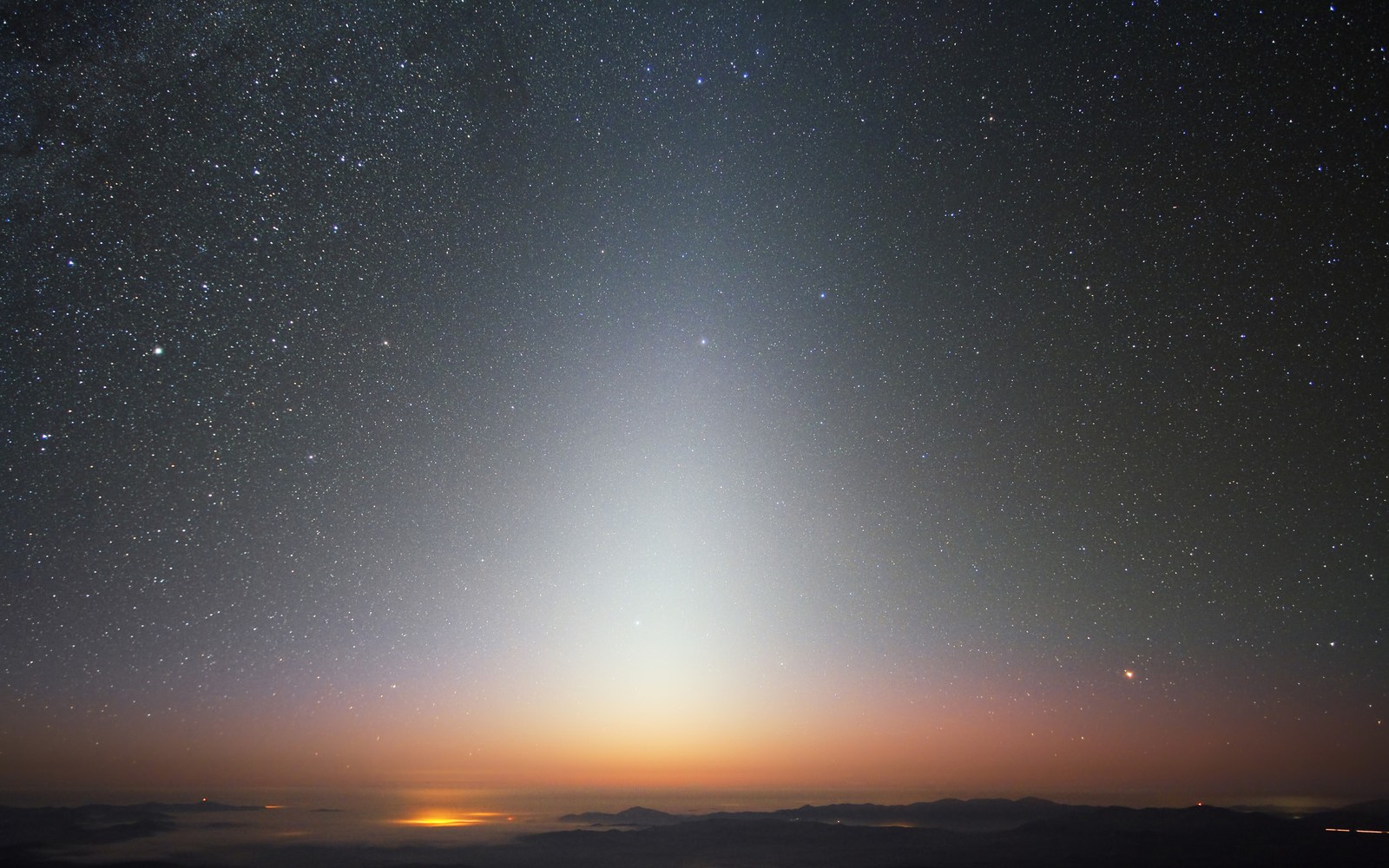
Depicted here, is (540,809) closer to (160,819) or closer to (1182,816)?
(160,819)

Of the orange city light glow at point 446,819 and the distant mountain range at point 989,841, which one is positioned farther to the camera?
the orange city light glow at point 446,819

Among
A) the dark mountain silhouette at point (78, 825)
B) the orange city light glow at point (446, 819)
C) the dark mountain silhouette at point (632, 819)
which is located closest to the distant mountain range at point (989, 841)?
the dark mountain silhouette at point (632, 819)

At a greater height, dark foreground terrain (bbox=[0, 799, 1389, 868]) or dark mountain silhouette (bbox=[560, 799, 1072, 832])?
dark foreground terrain (bbox=[0, 799, 1389, 868])

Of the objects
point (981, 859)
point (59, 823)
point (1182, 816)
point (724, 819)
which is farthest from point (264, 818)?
point (1182, 816)

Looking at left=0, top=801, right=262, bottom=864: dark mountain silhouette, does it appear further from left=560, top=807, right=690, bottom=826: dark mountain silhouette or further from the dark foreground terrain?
left=560, top=807, right=690, bottom=826: dark mountain silhouette

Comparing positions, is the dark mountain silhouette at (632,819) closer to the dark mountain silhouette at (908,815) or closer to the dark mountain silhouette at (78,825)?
the dark mountain silhouette at (908,815)

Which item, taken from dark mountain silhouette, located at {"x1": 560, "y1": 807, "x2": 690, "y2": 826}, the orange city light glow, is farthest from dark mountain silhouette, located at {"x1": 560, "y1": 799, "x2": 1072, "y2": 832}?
the orange city light glow

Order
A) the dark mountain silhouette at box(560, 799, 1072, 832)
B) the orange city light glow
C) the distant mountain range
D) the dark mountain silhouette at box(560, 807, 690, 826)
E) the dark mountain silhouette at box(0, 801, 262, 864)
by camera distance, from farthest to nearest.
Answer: the orange city light glow, the dark mountain silhouette at box(560, 799, 1072, 832), the dark mountain silhouette at box(560, 807, 690, 826), the dark mountain silhouette at box(0, 801, 262, 864), the distant mountain range

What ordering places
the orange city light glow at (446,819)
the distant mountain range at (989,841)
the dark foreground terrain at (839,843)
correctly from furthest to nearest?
the orange city light glow at (446,819) → the distant mountain range at (989,841) → the dark foreground terrain at (839,843)

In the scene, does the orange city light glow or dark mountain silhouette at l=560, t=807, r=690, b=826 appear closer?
dark mountain silhouette at l=560, t=807, r=690, b=826
